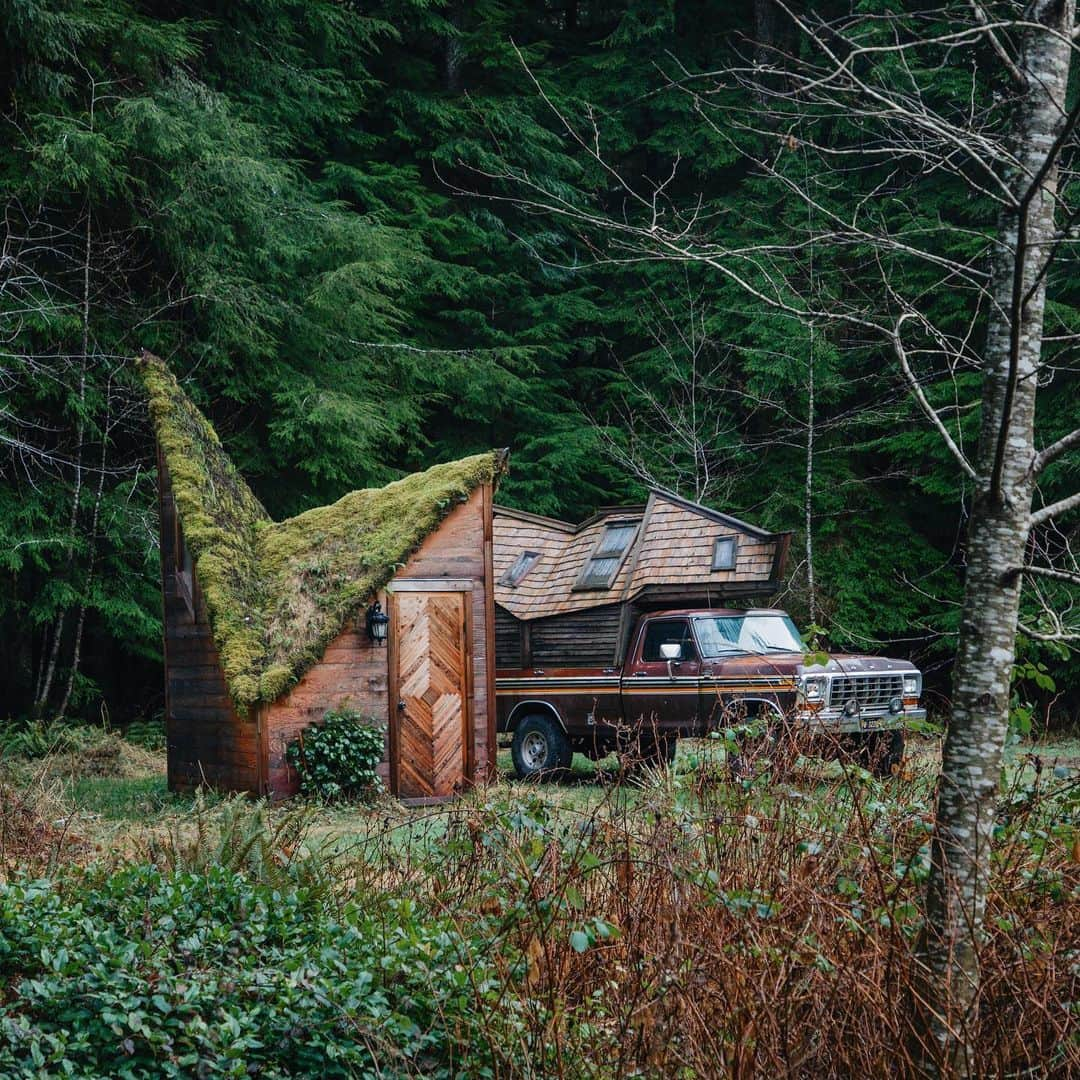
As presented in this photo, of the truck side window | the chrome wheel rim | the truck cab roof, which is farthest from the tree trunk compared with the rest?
the chrome wheel rim

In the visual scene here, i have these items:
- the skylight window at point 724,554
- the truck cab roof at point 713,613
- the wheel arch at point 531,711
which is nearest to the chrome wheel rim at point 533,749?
the wheel arch at point 531,711

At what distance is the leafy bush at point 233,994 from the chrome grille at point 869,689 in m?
8.86

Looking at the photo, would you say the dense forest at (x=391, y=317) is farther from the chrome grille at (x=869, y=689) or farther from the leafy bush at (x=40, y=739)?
the leafy bush at (x=40, y=739)

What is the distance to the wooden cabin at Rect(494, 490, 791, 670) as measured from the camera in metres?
15.6

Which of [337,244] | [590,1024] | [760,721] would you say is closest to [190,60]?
[337,244]

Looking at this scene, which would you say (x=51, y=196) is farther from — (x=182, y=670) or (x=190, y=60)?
(x=182, y=670)

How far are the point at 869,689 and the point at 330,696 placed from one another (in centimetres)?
600

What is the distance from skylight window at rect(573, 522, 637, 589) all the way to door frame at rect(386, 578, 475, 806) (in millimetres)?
2759

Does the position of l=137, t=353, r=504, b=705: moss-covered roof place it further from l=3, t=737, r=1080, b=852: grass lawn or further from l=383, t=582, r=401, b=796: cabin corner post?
l=3, t=737, r=1080, b=852: grass lawn

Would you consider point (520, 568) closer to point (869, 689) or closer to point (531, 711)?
point (531, 711)

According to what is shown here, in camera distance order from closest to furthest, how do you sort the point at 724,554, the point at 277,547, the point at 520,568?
the point at 277,547 < the point at 724,554 < the point at 520,568

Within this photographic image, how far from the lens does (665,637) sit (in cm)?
1506

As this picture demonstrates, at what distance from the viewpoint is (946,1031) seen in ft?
12.3

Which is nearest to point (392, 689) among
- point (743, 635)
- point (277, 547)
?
point (277, 547)
